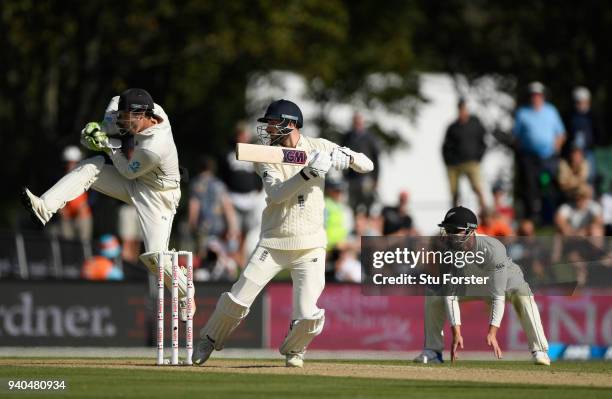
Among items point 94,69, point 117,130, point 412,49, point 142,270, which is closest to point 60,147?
point 94,69

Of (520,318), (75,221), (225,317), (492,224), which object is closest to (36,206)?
(225,317)

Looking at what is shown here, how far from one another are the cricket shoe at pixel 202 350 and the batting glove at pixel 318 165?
193 cm

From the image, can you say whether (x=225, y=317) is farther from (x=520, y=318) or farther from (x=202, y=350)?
(x=520, y=318)

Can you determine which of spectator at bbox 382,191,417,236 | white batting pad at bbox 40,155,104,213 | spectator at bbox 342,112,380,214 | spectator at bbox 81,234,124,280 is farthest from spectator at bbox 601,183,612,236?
white batting pad at bbox 40,155,104,213

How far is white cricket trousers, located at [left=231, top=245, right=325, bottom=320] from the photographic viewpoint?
14305 millimetres

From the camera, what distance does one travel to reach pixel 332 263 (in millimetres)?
23000

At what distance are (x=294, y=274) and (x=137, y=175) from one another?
173cm

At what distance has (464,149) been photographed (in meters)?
23.3

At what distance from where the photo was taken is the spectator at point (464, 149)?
23.2m

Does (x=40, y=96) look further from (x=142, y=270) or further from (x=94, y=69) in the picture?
(x=142, y=270)

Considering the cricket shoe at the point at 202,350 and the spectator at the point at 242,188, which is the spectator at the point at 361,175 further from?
the cricket shoe at the point at 202,350

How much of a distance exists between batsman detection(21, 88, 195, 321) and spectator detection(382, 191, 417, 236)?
767cm

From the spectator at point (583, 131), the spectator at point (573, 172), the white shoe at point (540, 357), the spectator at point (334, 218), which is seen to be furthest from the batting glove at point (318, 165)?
the spectator at point (583, 131)

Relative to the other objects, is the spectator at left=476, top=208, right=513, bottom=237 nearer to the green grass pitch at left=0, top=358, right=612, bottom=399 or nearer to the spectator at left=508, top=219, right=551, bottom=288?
the spectator at left=508, top=219, right=551, bottom=288
